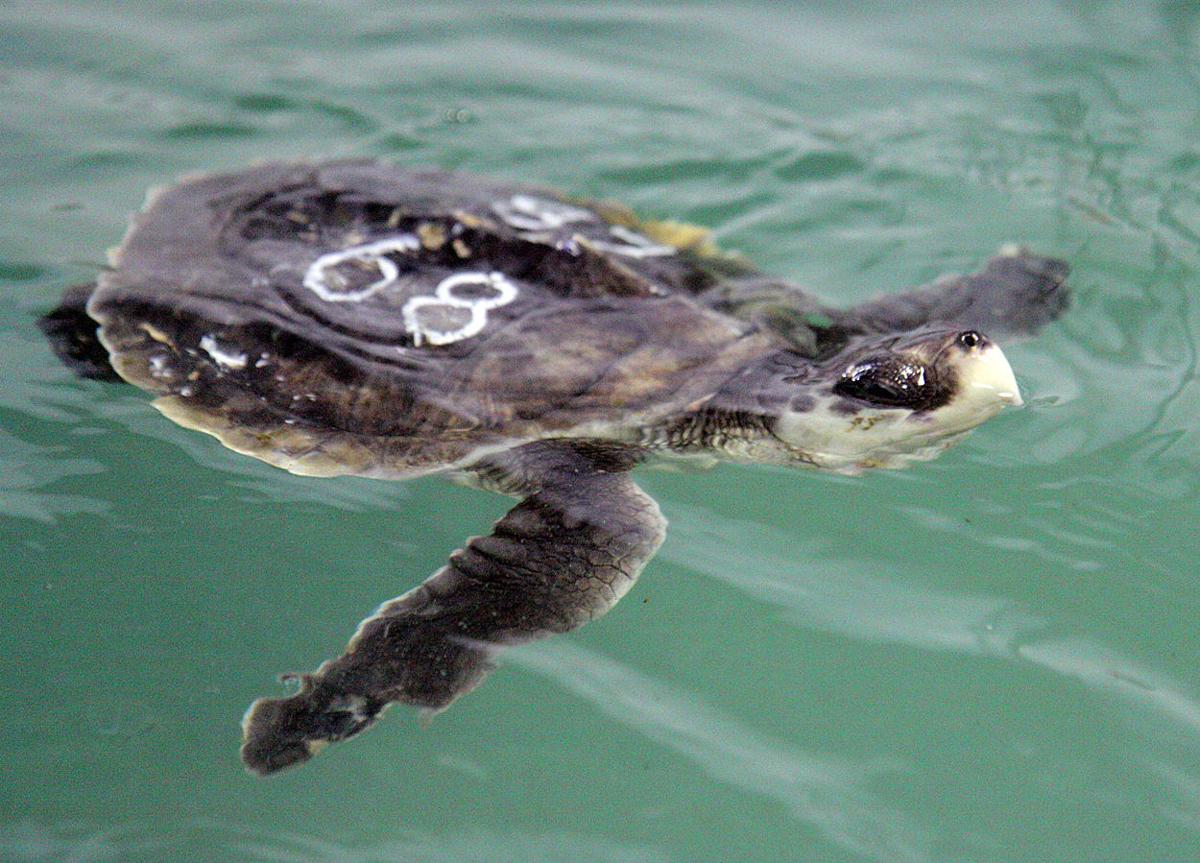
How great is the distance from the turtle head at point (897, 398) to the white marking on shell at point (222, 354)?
1813mm

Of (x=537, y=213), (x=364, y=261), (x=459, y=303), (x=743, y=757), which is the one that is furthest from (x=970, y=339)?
(x=364, y=261)

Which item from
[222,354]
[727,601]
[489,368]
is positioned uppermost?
[489,368]

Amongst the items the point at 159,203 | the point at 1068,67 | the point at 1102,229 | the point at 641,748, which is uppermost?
the point at 1068,67

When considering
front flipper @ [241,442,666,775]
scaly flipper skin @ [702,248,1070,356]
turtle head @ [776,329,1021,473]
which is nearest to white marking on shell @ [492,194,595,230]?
scaly flipper skin @ [702,248,1070,356]

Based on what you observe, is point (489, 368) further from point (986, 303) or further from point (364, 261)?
point (986, 303)

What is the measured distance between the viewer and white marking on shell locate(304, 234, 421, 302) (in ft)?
13.6

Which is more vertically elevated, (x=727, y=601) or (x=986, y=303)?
(x=986, y=303)

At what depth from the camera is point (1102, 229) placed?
539cm

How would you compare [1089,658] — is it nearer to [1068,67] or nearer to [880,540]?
[880,540]

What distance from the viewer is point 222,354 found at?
4066 millimetres

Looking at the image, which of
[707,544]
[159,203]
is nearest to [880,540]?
[707,544]

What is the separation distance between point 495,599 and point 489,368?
88 cm

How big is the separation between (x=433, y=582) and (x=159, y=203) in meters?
2.46

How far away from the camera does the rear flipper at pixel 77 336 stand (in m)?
4.22
